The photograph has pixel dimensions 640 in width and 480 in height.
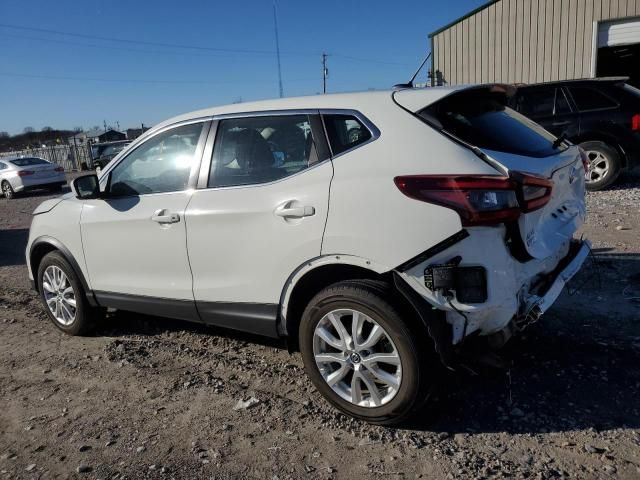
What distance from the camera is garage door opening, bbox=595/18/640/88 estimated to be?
1413cm

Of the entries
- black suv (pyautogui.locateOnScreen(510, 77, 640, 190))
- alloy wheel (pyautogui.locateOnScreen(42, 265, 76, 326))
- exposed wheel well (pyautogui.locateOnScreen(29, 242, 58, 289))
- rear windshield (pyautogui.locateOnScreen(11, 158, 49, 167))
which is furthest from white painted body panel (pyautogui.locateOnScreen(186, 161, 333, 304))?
rear windshield (pyautogui.locateOnScreen(11, 158, 49, 167))

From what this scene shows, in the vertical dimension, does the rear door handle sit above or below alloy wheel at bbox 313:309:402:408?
above

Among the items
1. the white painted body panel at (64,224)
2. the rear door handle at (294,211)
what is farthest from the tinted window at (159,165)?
the rear door handle at (294,211)

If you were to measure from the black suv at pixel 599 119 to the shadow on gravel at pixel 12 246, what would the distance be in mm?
8016

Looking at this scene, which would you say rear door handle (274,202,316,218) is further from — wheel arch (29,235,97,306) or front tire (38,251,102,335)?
front tire (38,251,102,335)

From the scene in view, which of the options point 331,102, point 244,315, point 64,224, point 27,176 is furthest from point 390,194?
point 27,176

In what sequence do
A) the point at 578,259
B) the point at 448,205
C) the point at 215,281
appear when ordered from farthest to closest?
the point at 215,281 → the point at 578,259 → the point at 448,205

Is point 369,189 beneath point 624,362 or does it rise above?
above

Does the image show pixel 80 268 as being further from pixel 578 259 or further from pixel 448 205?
pixel 578 259

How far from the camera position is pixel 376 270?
2.73 m

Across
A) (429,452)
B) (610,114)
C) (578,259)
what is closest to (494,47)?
(610,114)

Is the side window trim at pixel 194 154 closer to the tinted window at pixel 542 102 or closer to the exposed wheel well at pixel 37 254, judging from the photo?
the exposed wheel well at pixel 37 254

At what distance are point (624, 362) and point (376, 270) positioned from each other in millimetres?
1923

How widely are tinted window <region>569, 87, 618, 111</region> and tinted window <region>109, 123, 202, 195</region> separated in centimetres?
751
